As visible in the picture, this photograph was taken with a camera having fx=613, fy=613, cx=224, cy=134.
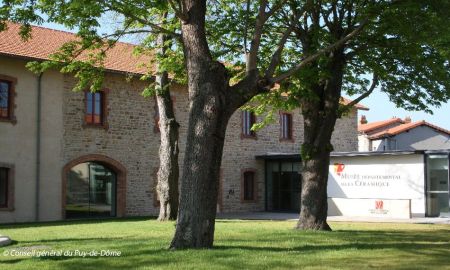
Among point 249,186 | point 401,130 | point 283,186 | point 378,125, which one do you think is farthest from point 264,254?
point 378,125

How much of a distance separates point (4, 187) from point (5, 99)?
3.26 metres

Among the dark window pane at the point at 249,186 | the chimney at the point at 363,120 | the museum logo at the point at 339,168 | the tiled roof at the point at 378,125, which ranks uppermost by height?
the chimney at the point at 363,120

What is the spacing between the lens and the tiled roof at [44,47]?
74.2 ft

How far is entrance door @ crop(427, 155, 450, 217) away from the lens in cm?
2569

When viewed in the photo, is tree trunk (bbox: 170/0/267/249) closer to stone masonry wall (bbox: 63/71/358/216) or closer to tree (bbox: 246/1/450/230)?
tree (bbox: 246/1/450/230)

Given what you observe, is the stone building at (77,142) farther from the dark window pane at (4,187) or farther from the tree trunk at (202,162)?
the tree trunk at (202,162)

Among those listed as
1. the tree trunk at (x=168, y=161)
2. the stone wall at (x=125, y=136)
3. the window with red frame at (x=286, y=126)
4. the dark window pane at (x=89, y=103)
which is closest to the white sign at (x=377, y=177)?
the window with red frame at (x=286, y=126)

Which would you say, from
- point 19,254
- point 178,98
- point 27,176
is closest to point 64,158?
point 27,176

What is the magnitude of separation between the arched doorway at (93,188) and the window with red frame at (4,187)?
2.33 meters

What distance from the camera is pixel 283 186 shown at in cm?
3266

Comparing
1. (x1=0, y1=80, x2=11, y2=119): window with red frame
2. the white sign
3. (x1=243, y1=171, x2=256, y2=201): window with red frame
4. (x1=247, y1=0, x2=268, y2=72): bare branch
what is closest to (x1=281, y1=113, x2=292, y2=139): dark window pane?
(x1=243, y1=171, x2=256, y2=201): window with red frame

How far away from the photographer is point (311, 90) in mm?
15289

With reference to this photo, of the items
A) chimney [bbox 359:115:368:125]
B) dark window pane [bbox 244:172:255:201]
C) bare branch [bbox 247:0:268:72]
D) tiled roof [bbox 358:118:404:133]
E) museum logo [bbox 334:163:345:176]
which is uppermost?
chimney [bbox 359:115:368:125]

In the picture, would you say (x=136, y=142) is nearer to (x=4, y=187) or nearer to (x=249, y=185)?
(x=4, y=187)
